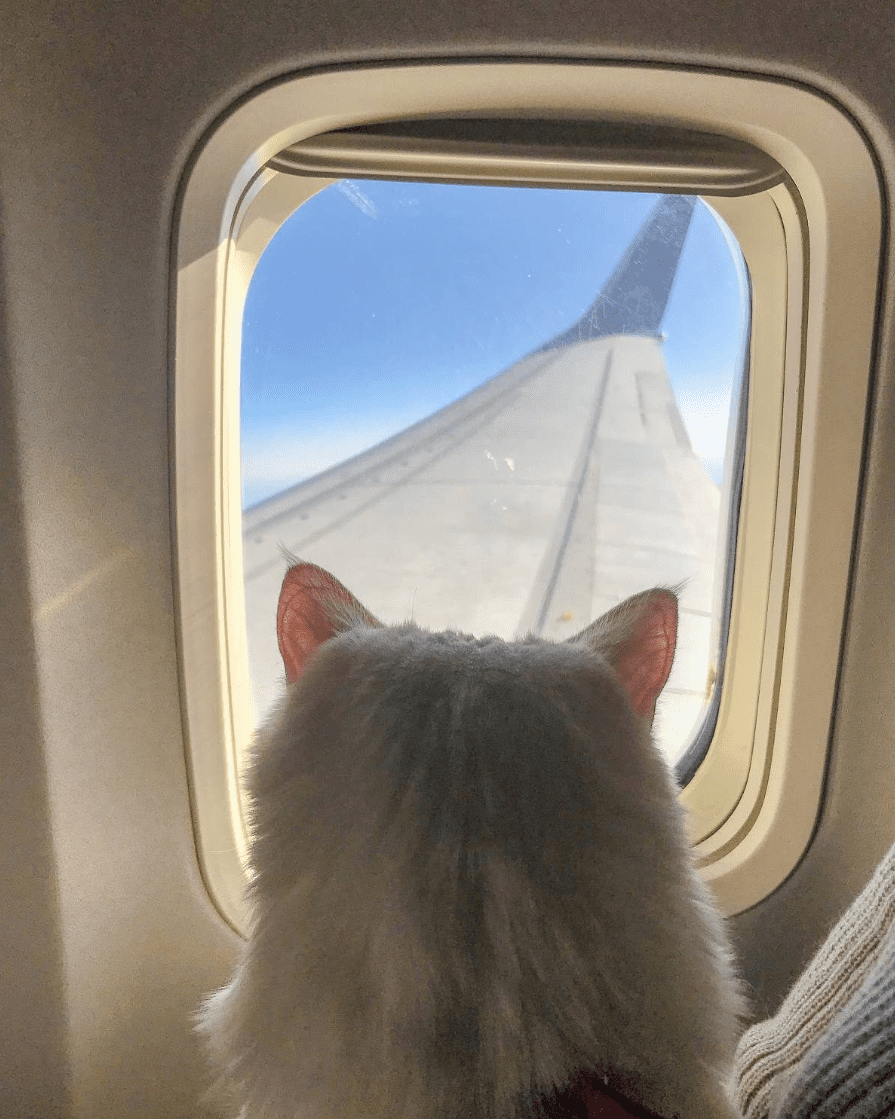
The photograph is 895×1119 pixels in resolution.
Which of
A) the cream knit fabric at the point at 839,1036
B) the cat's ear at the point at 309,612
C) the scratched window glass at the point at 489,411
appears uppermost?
the scratched window glass at the point at 489,411

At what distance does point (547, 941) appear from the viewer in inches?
20.4


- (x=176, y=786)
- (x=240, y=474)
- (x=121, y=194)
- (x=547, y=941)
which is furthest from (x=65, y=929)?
(x=121, y=194)

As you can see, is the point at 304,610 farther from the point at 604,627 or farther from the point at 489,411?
the point at 489,411

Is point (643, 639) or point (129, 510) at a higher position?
point (129, 510)

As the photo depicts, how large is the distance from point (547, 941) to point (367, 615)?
1.12 feet

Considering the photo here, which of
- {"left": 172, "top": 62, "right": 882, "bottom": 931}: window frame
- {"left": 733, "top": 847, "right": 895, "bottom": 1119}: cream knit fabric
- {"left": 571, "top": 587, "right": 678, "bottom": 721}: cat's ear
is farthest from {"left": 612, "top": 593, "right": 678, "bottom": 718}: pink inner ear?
{"left": 172, "top": 62, "right": 882, "bottom": 931}: window frame

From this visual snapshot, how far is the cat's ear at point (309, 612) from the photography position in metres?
0.68

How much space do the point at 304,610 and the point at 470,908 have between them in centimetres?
32

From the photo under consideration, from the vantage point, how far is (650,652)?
0.67 meters

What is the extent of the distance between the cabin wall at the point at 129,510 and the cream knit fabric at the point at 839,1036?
0.41 metres

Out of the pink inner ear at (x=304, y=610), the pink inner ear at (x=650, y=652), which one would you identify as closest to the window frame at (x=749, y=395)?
the pink inner ear at (x=304, y=610)

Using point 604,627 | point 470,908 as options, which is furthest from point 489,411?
point 470,908

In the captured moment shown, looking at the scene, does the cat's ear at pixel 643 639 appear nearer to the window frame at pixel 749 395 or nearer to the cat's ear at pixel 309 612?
the cat's ear at pixel 309 612

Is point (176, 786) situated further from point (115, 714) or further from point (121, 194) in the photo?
point (121, 194)
